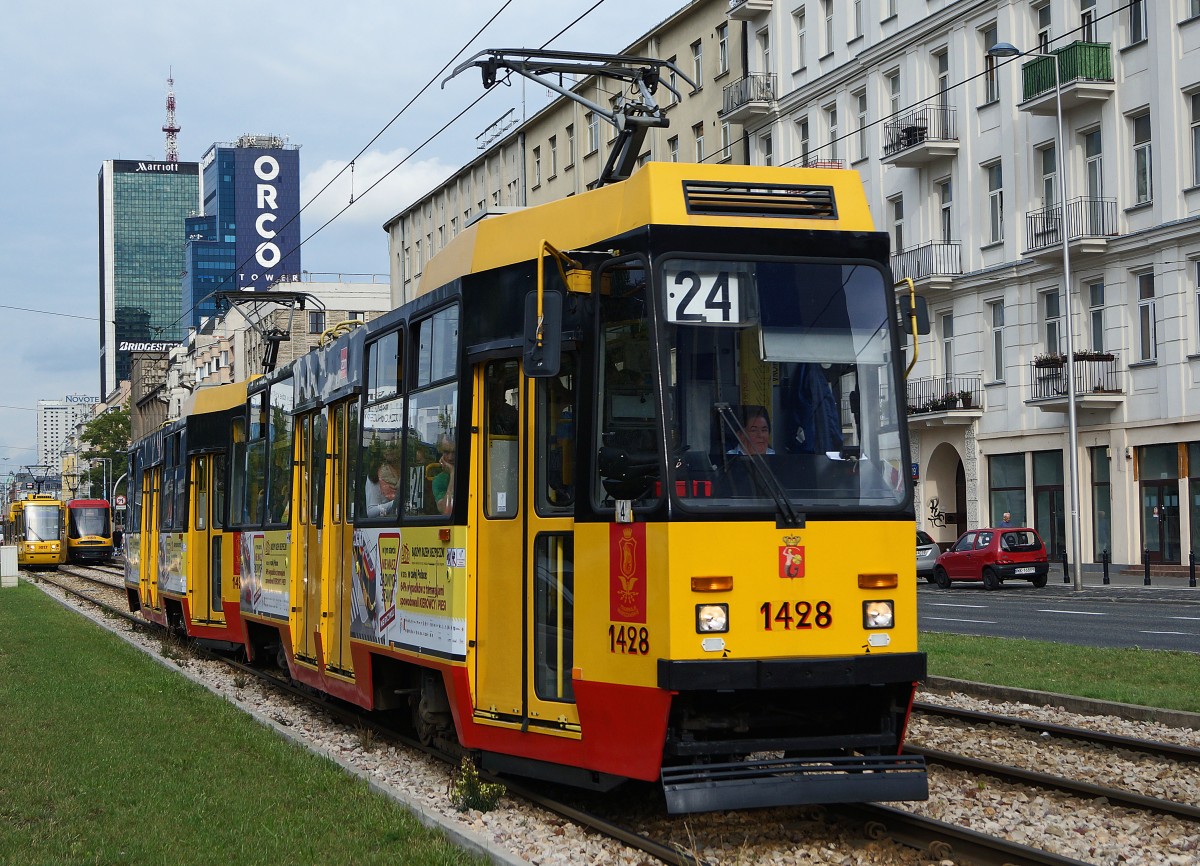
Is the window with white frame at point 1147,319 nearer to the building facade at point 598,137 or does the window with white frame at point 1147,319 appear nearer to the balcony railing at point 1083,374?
the balcony railing at point 1083,374

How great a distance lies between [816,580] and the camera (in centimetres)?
810

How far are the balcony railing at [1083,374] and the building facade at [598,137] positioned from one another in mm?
12168

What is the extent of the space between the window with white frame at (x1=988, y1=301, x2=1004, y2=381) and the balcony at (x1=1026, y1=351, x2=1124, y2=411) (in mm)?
2532

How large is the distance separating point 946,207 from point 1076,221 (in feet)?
20.9

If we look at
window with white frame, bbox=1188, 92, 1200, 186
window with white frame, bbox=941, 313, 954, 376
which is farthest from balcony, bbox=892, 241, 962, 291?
window with white frame, bbox=1188, 92, 1200, 186

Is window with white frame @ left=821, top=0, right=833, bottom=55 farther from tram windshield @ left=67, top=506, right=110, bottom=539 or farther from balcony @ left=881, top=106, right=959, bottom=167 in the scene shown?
tram windshield @ left=67, top=506, right=110, bottom=539

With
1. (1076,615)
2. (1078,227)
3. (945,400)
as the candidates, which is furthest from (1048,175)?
(1076,615)

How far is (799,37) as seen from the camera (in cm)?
5025

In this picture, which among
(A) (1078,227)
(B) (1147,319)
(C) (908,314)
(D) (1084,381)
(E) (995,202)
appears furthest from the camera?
(E) (995,202)

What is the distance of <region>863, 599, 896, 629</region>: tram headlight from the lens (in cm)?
820

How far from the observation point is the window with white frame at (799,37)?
4991 centimetres

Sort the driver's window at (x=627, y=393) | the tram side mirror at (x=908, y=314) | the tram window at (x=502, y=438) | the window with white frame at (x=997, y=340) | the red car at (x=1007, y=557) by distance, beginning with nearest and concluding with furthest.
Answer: the driver's window at (x=627, y=393) → the tram side mirror at (x=908, y=314) → the tram window at (x=502, y=438) → the red car at (x=1007, y=557) → the window with white frame at (x=997, y=340)

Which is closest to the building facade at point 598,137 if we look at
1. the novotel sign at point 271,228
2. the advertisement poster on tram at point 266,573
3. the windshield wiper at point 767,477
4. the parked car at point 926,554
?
the parked car at point 926,554

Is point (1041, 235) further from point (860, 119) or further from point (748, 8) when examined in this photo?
point (748, 8)
